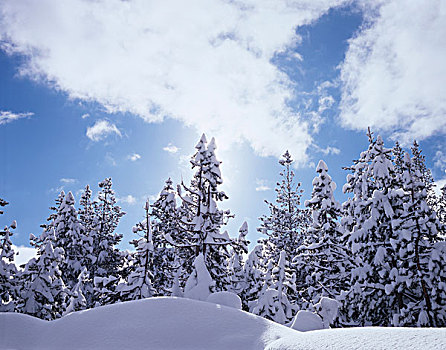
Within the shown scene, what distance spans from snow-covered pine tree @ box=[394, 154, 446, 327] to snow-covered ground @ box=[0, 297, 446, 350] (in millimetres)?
9623

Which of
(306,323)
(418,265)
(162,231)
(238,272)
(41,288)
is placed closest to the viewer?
(306,323)

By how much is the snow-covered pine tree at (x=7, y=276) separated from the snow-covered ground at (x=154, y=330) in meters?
9.88

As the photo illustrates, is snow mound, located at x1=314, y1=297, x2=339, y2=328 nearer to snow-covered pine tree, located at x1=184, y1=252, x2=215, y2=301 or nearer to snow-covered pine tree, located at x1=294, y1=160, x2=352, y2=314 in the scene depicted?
snow-covered pine tree, located at x1=294, y1=160, x2=352, y2=314

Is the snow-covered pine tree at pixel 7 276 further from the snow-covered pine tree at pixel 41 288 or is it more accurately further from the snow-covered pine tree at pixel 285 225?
the snow-covered pine tree at pixel 285 225

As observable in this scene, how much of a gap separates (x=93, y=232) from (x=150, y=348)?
26.9 m

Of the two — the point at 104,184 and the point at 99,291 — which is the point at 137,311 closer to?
the point at 99,291

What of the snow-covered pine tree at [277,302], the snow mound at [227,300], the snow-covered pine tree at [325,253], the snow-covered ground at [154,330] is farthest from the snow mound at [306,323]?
the snow-covered pine tree at [325,253]

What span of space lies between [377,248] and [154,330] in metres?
12.1

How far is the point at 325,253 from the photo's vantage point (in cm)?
1897

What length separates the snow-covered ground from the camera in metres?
6.02

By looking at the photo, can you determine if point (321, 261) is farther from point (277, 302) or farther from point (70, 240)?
point (70, 240)

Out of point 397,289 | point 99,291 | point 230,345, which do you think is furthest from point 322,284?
point 230,345

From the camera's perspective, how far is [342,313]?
16.7 m

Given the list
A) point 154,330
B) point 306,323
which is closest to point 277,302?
point 306,323
